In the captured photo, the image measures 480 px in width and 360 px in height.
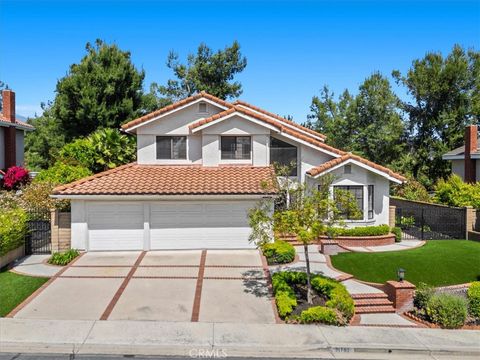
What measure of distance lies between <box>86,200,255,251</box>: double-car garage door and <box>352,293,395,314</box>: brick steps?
260 inches

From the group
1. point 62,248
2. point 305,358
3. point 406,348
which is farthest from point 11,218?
point 406,348

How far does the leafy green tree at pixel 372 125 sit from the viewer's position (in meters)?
39.7

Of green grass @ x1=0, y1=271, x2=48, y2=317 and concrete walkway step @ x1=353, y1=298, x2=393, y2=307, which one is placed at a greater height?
green grass @ x1=0, y1=271, x2=48, y2=317

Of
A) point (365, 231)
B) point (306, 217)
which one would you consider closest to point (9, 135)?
point (365, 231)

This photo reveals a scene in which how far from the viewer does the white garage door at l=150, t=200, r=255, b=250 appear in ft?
59.3

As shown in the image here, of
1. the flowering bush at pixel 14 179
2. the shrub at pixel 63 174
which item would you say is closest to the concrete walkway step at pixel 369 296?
the shrub at pixel 63 174

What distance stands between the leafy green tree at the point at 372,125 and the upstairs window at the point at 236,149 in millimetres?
21752

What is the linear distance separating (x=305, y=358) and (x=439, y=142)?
36.8 meters

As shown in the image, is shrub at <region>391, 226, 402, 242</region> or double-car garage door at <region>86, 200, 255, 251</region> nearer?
double-car garage door at <region>86, 200, 255, 251</region>

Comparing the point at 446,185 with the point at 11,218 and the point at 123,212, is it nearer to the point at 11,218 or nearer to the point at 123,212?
the point at 123,212

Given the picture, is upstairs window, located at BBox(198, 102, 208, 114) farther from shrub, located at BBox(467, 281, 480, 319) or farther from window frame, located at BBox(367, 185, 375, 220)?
shrub, located at BBox(467, 281, 480, 319)

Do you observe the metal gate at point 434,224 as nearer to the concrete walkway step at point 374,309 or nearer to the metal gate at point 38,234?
the concrete walkway step at point 374,309

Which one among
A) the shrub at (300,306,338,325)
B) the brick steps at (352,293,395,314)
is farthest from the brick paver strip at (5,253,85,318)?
the brick steps at (352,293,395,314)

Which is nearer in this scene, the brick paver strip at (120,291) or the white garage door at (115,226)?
the brick paver strip at (120,291)
